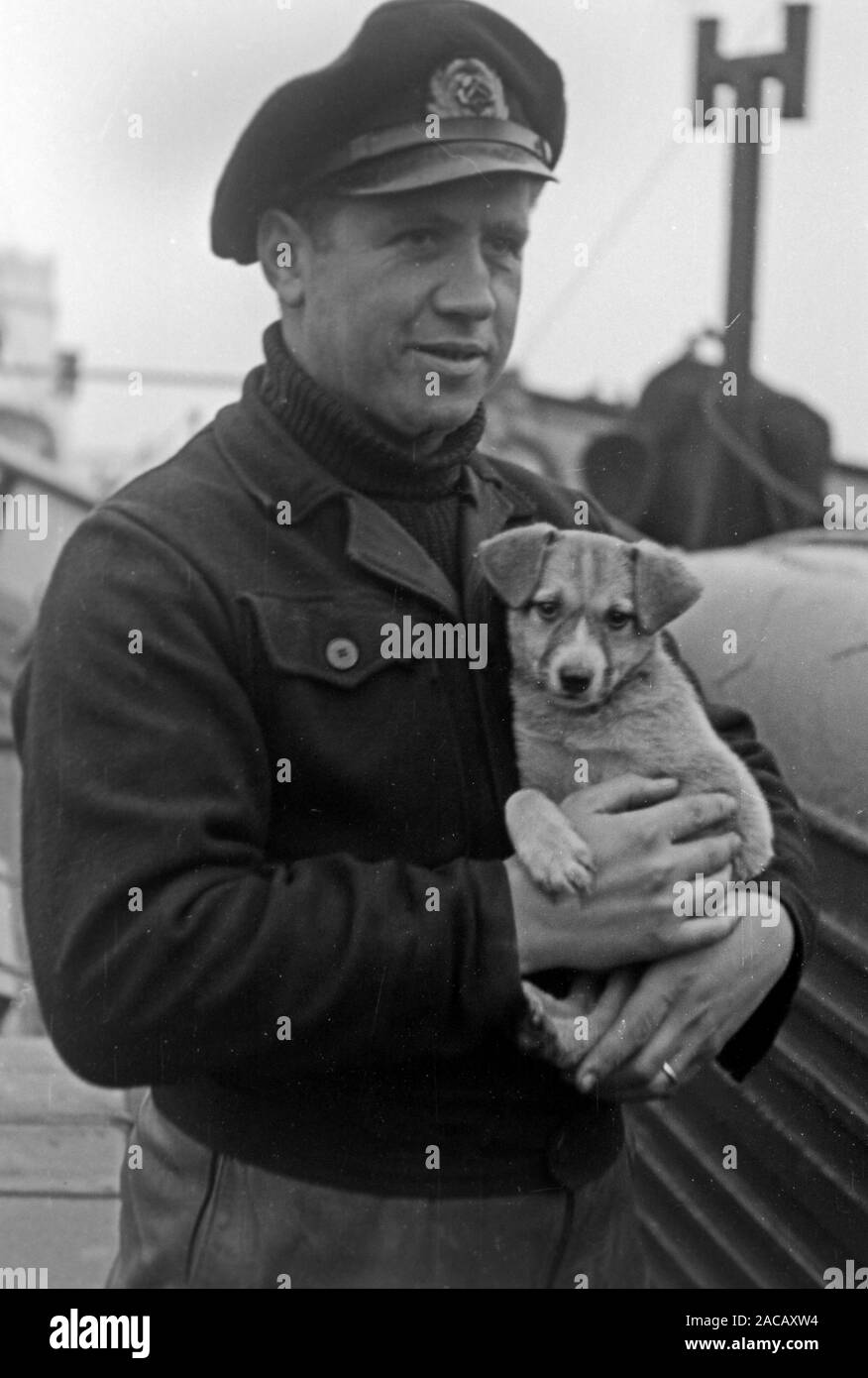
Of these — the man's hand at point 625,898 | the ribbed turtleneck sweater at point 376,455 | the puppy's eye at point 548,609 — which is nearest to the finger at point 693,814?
the man's hand at point 625,898

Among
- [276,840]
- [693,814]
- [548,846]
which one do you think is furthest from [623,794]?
[276,840]

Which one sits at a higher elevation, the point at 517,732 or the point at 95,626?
the point at 95,626

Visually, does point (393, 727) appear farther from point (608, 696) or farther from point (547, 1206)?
point (547, 1206)

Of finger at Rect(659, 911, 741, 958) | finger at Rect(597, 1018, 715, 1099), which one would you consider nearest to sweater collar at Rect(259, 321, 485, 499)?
finger at Rect(659, 911, 741, 958)

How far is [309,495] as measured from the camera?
79.2 inches

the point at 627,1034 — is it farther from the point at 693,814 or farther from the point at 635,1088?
the point at 693,814

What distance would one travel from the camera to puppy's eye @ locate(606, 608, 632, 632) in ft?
7.21

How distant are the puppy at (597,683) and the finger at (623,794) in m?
0.04

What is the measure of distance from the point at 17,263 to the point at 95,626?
891 millimetres

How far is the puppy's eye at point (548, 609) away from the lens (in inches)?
84.2

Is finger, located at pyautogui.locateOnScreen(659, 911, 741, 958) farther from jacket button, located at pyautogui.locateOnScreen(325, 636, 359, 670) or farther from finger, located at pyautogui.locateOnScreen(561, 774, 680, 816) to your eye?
jacket button, located at pyautogui.locateOnScreen(325, 636, 359, 670)

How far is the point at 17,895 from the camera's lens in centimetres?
322

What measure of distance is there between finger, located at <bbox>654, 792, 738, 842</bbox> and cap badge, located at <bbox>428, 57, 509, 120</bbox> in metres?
1.06
